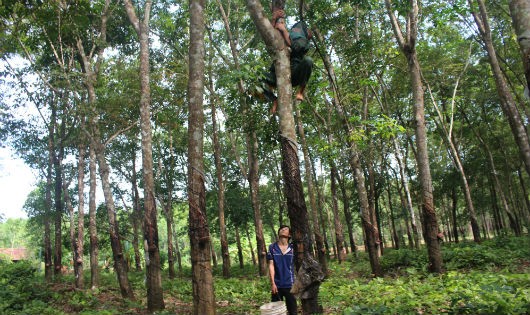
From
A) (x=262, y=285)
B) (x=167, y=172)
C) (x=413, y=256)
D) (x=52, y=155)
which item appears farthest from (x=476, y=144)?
(x=52, y=155)

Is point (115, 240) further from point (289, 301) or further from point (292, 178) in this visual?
point (292, 178)

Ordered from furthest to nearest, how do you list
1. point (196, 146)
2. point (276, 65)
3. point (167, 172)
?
point (167, 172) → point (196, 146) → point (276, 65)

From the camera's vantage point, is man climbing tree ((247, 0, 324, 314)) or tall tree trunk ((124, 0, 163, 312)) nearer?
man climbing tree ((247, 0, 324, 314))

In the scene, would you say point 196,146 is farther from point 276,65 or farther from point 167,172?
point 167,172

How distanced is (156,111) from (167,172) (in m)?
6.84

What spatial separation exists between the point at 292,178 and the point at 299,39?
6.54 feet

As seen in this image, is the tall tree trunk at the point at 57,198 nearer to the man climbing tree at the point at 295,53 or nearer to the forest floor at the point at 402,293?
the forest floor at the point at 402,293

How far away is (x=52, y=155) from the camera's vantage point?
1689 cm

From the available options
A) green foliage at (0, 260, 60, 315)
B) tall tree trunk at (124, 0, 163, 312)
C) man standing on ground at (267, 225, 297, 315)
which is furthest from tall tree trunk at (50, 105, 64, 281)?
man standing on ground at (267, 225, 297, 315)

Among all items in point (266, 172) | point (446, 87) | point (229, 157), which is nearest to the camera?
point (446, 87)

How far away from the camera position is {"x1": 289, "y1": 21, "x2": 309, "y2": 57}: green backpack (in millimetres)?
5012

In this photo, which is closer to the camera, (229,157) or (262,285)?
(262,285)

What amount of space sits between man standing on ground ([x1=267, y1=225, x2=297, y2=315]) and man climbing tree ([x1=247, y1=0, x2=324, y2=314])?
866 millimetres

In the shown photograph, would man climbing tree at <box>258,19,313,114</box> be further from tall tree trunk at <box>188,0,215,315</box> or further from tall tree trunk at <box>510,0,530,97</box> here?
tall tree trunk at <box>510,0,530,97</box>
